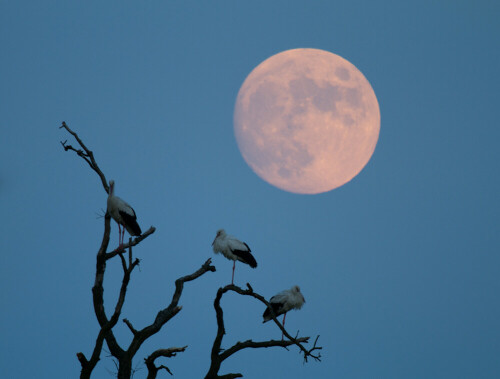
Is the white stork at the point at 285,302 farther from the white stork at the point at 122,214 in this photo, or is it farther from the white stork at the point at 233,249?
the white stork at the point at 122,214

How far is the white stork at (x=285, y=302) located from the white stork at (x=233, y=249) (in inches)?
40.0

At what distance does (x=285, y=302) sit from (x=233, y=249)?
1.74 metres

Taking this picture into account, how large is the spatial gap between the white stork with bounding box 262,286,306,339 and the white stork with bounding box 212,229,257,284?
1.02 m

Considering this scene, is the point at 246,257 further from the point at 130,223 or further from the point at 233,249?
the point at 130,223

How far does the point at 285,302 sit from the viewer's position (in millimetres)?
15781

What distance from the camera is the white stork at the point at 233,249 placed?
50.5 feet

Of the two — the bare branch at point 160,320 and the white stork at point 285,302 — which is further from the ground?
the white stork at point 285,302

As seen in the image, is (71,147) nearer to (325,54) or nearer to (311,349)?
(311,349)

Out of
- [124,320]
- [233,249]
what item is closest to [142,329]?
[124,320]

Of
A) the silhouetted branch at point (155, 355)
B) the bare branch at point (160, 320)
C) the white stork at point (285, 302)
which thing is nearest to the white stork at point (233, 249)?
the white stork at point (285, 302)

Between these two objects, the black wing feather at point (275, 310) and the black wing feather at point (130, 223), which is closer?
the black wing feather at point (130, 223)

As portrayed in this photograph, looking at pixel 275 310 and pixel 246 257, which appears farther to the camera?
pixel 275 310

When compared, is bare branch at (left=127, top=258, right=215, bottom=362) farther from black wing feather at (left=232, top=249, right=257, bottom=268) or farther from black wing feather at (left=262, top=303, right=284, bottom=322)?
black wing feather at (left=262, top=303, right=284, bottom=322)

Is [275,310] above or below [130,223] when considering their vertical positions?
below
